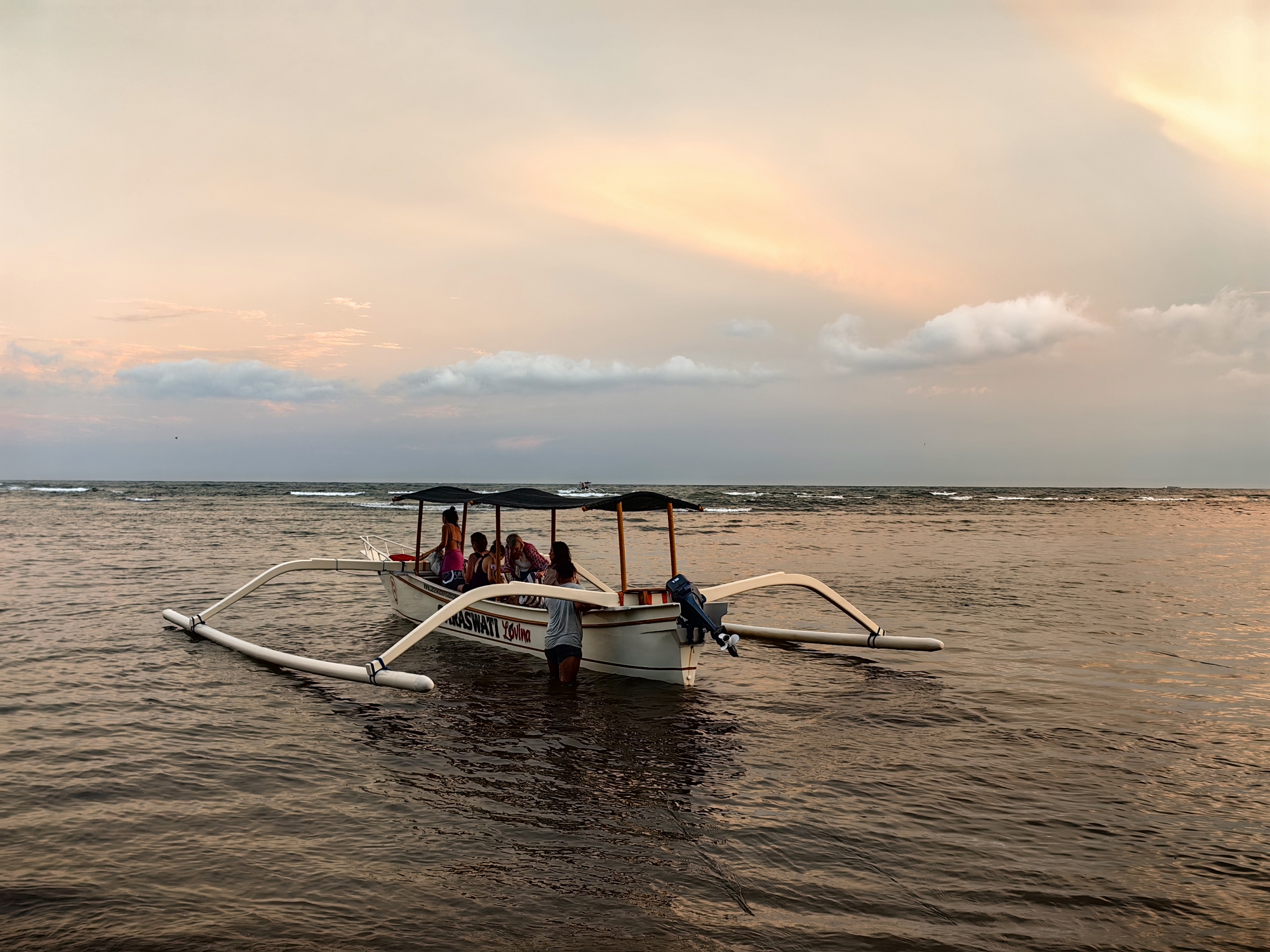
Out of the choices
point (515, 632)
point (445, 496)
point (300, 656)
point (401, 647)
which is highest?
point (445, 496)

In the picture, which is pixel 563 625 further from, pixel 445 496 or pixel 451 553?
pixel 445 496

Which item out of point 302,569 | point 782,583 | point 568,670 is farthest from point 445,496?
point 782,583

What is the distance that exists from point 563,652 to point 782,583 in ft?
11.3

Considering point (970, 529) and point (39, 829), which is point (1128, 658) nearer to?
point (39, 829)

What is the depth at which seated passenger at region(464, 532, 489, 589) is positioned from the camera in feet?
41.2

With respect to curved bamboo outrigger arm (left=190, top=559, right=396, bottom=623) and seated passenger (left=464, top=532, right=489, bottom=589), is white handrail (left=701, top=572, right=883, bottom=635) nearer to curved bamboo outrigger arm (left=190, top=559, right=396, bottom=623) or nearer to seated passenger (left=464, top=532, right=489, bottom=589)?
seated passenger (left=464, top=532, right=489, bottom=589)

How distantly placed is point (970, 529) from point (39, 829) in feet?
132

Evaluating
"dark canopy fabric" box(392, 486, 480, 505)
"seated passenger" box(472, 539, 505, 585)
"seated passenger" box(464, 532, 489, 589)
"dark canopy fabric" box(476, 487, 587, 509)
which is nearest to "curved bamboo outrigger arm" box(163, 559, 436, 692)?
"dark canopy fabric" box(392, 486, 480, 505)

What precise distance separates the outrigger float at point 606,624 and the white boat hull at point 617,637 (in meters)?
0.01

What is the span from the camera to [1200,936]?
4.48 metres

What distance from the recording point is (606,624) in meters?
10.2

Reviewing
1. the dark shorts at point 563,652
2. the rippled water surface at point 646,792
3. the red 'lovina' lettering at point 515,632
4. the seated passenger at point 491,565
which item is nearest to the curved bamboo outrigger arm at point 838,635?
the rippled water surface at point 646,792

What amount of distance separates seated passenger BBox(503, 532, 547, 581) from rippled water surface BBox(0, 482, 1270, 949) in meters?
1.24

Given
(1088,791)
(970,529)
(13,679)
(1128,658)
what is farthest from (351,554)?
(970,529)
